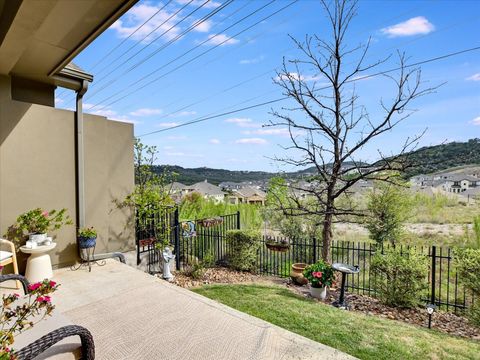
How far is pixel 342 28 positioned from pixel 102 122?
503cm

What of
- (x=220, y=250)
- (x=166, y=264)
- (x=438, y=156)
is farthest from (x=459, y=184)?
(x=166, y=264)

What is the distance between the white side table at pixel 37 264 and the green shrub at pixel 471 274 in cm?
620

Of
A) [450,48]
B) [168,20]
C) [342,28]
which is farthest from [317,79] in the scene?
[168,20]

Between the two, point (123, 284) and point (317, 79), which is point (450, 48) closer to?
point (317, 79)

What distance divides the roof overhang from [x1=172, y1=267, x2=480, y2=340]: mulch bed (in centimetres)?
399

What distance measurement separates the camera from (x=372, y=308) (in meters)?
4.89

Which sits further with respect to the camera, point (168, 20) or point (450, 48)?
point (168, 20)

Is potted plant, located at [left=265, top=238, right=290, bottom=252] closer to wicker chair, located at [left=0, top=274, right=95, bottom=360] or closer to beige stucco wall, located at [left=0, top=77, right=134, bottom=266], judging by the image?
beige stucco wall, located at [left=0, top=77, right=134, bottom=266]

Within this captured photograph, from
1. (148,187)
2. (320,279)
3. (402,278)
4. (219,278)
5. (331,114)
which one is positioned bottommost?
(219,278)

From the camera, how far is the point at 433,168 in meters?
5.16

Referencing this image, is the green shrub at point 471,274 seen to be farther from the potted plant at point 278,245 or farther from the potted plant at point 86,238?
the potted plant at point 86,238

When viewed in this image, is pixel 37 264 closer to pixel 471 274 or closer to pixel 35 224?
pixel 35 224

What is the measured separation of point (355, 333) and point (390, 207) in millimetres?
8264

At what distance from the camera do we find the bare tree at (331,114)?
5.69 meters
